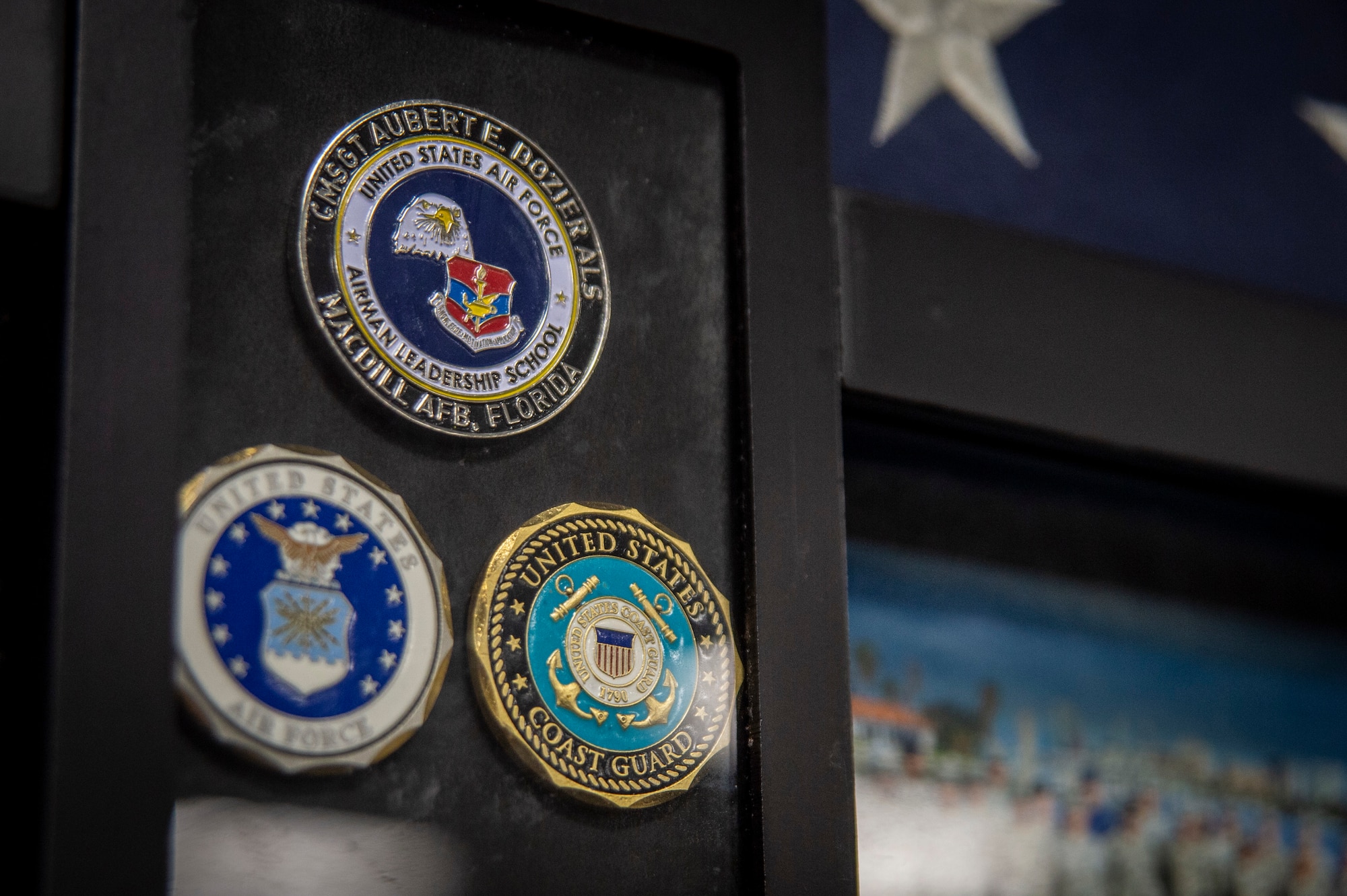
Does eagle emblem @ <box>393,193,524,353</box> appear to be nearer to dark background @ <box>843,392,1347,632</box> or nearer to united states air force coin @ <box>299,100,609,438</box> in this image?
united states air force coin @ <box>299,100,609,438</box>

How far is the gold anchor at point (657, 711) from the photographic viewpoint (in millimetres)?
1794

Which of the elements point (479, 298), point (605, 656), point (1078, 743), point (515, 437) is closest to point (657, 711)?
point (605, 656)

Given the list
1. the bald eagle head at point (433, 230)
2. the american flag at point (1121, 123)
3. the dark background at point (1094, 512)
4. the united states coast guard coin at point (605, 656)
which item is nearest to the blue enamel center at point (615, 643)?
the united states coast guard coin at point (605, 656)

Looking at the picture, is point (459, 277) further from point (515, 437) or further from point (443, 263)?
point (515, 437)

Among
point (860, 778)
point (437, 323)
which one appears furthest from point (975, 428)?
A: point (437, 323)

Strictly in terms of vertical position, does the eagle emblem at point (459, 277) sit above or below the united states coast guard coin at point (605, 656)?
above

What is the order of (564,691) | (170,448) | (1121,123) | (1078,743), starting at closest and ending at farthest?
(170,448), (564,691), (1078,743), (1121,123)

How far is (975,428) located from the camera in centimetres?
243

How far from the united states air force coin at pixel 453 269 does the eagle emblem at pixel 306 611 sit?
20cm

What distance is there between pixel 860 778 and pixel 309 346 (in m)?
1.21

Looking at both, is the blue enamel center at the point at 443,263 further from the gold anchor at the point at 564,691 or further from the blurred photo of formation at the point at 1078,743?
the blurred photo of formation at the point at 1078,743

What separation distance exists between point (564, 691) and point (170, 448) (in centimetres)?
51

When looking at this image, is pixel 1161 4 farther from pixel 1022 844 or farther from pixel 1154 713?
pixel 1022 844

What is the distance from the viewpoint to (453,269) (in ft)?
5.98
